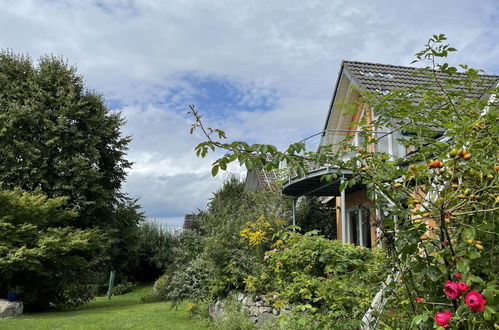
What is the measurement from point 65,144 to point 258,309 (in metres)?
13.8

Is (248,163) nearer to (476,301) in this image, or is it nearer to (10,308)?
(476,301)

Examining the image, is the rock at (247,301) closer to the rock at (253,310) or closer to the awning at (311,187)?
the rock at (253,310)

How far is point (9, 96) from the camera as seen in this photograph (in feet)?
67.3

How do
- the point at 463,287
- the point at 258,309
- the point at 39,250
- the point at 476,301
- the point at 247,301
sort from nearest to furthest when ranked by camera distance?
the point at 476,301
the point at 463,287
the point at 258,309
the point at 247,301
the point at 39,250

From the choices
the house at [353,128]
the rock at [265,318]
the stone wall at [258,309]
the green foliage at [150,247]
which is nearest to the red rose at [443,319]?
the stone wall at [258,309]

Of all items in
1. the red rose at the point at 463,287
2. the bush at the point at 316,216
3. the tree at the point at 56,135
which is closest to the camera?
the red rose at the point at 463,287

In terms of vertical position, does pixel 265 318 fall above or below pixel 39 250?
below

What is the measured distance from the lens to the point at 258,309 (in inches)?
375

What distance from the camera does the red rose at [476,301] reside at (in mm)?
2238

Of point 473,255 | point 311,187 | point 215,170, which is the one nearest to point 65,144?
point 311,187

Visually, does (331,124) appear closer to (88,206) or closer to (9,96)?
(88,206)

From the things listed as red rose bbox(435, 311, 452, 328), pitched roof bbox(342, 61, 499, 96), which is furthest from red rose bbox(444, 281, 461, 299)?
pitched roof bbox(342, 61, 499, 96)

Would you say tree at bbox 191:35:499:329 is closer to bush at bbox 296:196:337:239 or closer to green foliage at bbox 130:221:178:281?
bush at bbox 296:196:337:239

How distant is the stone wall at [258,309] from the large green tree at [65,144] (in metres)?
11.2
